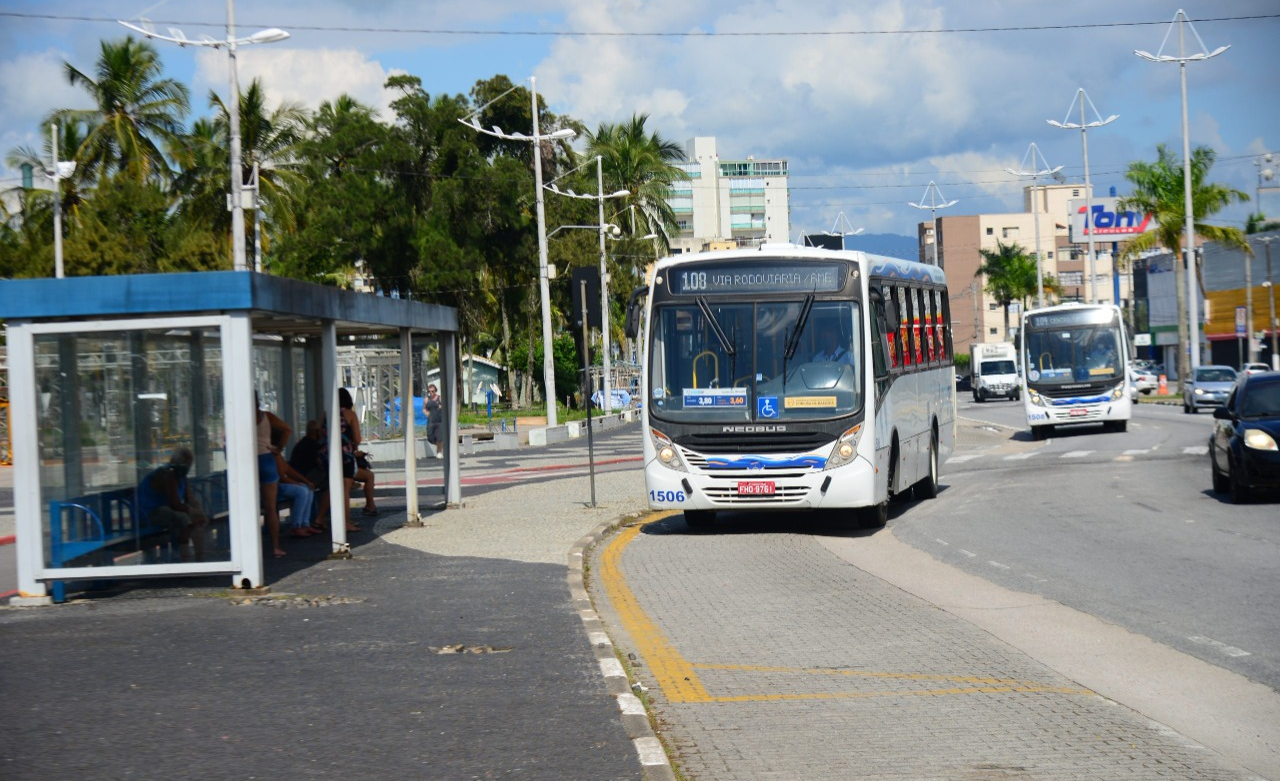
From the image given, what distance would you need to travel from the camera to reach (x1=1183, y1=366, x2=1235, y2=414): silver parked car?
4691 centimetres

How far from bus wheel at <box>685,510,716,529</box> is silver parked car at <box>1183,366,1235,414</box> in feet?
106

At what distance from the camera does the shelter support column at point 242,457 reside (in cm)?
1198

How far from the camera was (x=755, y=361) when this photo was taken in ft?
52.9

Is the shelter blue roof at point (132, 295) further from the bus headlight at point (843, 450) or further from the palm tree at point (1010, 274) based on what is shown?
the palm tree at point (1010, 274)

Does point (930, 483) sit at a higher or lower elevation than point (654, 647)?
higher

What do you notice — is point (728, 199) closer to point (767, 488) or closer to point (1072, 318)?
point (1072, 318)

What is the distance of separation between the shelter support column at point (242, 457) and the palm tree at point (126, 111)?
151ft

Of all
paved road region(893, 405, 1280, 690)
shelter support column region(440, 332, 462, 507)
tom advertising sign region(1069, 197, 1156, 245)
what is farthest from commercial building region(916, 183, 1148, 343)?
shelter support column region(440, 332, 462, 507)

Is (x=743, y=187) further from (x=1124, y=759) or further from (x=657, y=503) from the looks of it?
(x=1124, y=759)

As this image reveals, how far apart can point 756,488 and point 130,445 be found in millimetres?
6702

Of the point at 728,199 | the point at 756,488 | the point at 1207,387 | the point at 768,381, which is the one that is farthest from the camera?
the point at 728,199

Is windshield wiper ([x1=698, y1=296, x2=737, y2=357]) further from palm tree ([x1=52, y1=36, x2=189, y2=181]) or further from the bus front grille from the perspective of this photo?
palm tree ([x1=52, y1=36, x2=189, y2=181])

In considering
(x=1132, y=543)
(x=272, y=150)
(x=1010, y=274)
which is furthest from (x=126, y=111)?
(x=1010, y=274)

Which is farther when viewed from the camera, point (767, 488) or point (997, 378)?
point (997, 378)
